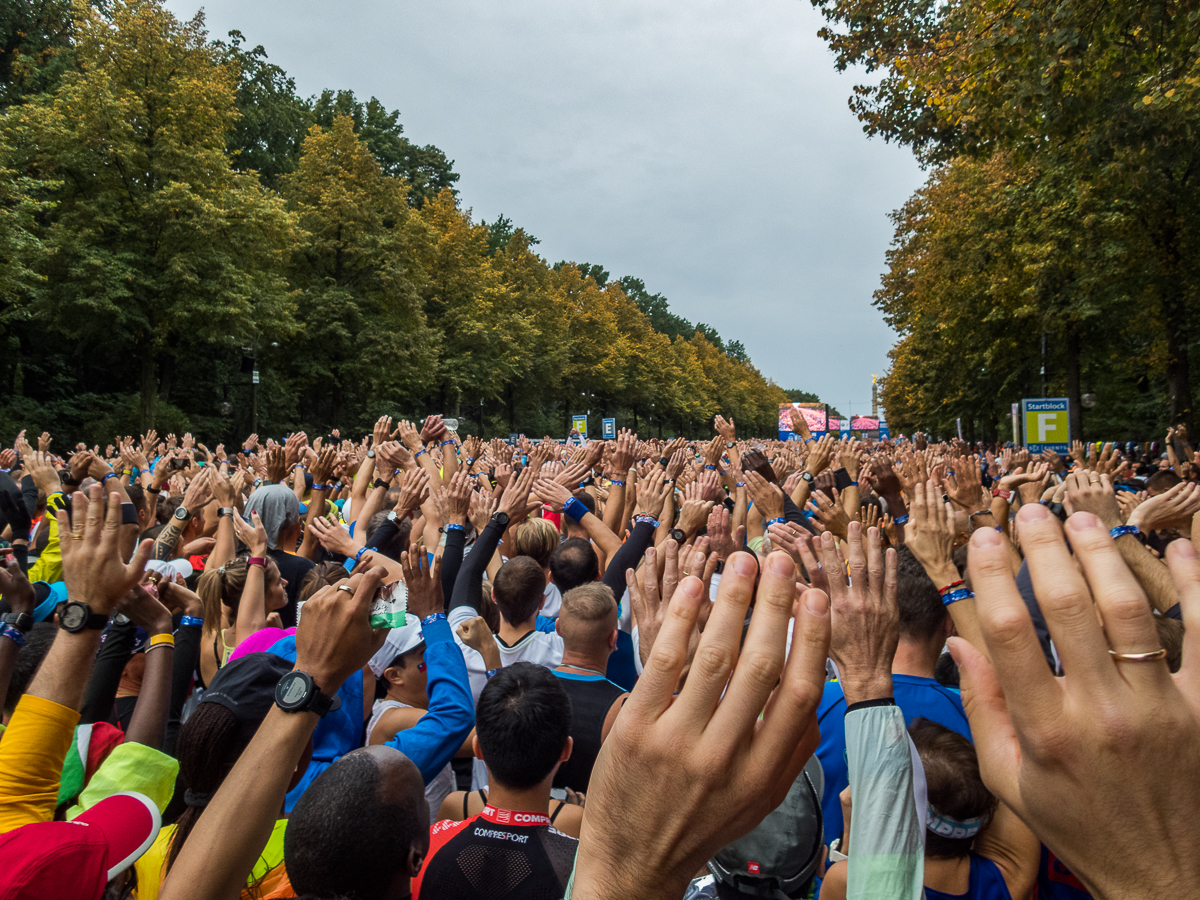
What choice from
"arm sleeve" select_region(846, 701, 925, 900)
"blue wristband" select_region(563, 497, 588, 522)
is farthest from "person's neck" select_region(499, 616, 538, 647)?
"arm sleeve" select_region(846, 701, 925, 900)

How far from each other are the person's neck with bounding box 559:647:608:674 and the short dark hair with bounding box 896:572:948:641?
124cm

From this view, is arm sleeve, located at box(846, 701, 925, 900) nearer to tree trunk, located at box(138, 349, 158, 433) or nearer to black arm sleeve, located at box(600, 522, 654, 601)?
black arm sleeve, located at box(600, 522, 654, 601)

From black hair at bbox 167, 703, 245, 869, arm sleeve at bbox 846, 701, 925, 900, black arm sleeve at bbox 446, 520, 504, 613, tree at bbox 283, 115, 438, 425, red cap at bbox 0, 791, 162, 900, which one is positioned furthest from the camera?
tree at bbox 283, 115, 438, 425

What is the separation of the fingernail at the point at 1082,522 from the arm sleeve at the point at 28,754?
234 centimetres

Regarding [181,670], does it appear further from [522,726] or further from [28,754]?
[522,726]

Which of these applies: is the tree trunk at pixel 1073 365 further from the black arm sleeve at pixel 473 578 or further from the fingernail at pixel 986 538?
the fingernail at pixel 986 538

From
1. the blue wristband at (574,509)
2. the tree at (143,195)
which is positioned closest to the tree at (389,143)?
the tree at (143,195)

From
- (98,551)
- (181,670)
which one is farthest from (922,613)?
(181,670)

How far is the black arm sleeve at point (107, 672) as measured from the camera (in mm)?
2621

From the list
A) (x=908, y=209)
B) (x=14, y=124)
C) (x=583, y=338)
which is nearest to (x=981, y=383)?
(x=908, y=209)

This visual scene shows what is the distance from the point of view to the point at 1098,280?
57.5 feet

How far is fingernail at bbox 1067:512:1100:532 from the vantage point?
97 centimetres

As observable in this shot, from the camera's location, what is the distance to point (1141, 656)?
2.79 ft

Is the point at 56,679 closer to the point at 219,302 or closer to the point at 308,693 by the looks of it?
the point at 308,693
